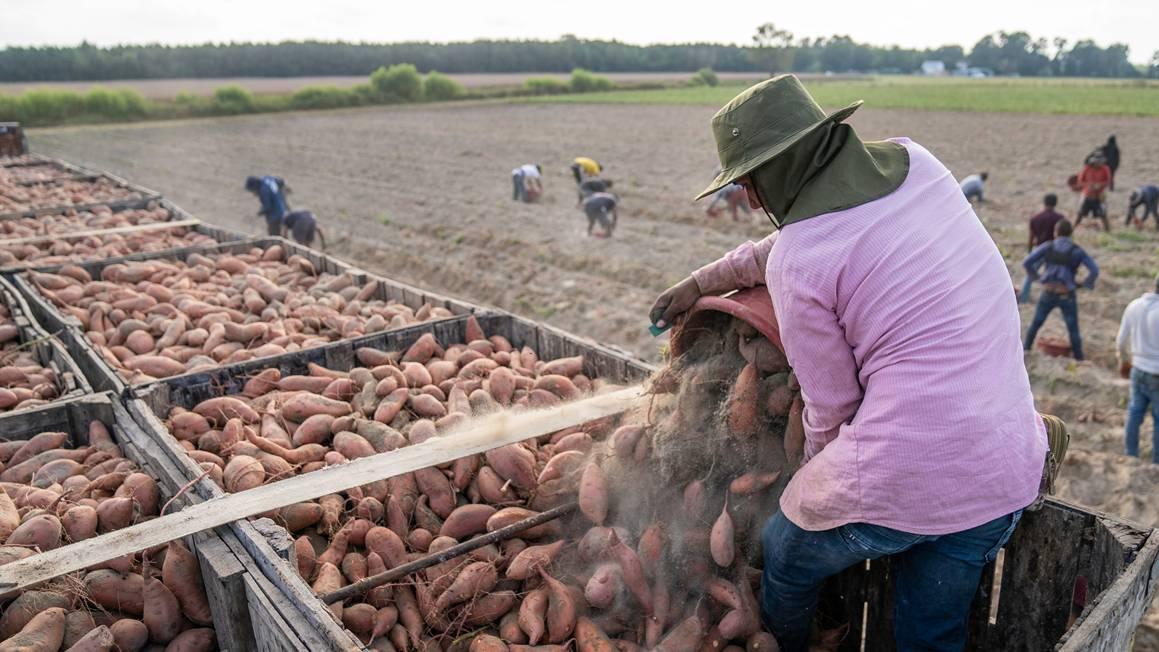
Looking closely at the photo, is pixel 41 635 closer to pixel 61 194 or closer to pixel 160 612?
pixel 160 612

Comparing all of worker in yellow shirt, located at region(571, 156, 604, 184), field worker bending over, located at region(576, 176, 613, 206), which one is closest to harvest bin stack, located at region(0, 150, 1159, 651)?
field worker bending over, located at region(576, 176, 613, 206)

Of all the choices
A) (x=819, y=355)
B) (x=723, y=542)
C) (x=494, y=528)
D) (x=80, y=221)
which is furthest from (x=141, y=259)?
(x=819, y=355)

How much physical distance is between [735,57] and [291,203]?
9045cm

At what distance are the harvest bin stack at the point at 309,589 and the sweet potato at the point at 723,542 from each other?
58 centimetres

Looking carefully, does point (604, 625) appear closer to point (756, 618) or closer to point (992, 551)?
point (756, 618)

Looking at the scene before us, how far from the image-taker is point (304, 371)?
4750 mm

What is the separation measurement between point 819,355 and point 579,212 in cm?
1321

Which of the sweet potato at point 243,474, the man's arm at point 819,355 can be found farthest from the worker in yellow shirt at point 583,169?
the man's arm at point 819,355

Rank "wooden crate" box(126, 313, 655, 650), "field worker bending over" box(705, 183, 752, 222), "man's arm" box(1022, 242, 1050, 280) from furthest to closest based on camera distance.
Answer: "field worker bending over" box(705, 183, 752, 222) → "man's arm" box(1022, 242, 1050, 280) → "wooden crate" box(126, 313, 655, 650)

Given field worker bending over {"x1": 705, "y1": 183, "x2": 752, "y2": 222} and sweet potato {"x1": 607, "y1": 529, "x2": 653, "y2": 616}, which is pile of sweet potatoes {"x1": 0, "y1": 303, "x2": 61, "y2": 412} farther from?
field worker bending over {"x1": 705, "y1": 183, "x2": 752, "y2": 222}

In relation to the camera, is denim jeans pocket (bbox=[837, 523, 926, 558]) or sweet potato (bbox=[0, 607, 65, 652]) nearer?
denim jeans pocket (bbox=[837, 523, 926, 558])

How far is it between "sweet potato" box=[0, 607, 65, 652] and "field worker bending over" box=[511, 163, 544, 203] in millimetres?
14034

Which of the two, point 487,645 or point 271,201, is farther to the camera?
point 271,201

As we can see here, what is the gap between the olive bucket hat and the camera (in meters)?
2.33
